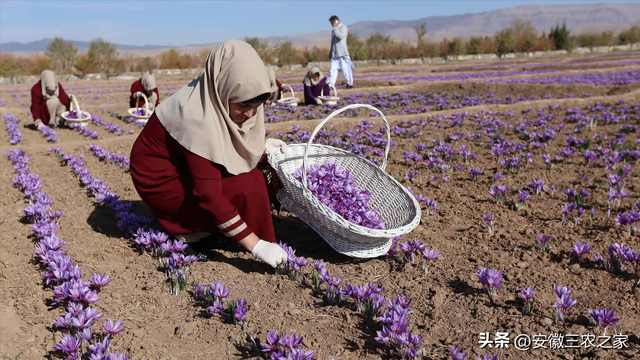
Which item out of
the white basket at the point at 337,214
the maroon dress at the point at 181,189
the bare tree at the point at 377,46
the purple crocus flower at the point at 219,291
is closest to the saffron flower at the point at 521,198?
the white basket at the point at 337,214

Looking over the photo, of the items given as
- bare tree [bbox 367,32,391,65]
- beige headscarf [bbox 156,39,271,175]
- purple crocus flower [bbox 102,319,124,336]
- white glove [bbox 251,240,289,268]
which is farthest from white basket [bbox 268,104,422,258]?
bare tree [bbox 367,32,391,65]

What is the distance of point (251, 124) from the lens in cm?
362

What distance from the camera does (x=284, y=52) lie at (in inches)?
1576

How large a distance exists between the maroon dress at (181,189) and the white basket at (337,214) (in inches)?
12.2

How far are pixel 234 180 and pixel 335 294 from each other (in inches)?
46.9

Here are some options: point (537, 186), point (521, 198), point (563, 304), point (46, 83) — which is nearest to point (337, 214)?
point (563, 304)

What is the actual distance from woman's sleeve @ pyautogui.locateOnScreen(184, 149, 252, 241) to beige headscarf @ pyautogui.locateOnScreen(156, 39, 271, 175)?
0.22 ft

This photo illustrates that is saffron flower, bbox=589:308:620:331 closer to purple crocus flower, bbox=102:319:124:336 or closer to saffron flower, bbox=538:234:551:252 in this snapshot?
saffron flower, bbox=538:234:551:252

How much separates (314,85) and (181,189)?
962cm

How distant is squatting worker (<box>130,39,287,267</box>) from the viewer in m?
3.26

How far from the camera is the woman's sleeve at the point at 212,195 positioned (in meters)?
3.26

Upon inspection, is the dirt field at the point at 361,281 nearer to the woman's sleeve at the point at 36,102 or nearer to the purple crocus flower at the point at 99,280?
the purple crocus flower at the point at 99,280

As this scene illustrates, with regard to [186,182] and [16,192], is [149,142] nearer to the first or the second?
[186,182]

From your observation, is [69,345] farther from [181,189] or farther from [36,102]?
[36,102]
